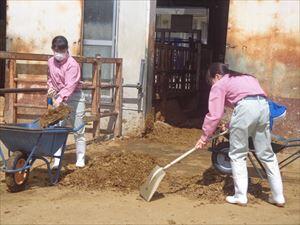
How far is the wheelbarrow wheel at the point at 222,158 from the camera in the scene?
627 centimetres

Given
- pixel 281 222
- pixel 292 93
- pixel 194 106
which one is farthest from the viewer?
pixel 194 106

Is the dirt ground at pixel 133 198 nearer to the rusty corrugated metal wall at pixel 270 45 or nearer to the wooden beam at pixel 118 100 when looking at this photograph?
the rusty corrugated metal wall at pixel 270 45

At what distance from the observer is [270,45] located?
8.73 meters

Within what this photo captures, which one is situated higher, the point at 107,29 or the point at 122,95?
the point at 107,29

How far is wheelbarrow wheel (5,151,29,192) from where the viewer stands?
558 cm

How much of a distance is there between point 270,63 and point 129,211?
4522 millimetres

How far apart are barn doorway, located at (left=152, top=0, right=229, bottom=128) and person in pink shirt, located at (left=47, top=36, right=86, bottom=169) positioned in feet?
12.9

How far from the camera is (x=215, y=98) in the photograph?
17.9ft

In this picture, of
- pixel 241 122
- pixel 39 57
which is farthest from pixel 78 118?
pixel 241 122

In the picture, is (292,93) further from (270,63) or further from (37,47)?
(37,47)

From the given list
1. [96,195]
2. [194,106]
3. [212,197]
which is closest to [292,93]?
[212,197]

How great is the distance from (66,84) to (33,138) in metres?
1.08

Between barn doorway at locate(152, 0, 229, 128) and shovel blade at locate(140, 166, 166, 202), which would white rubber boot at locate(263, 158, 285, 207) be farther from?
barn doorway at locate(152, 0, 229, 128)

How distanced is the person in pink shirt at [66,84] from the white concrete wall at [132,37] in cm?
275
